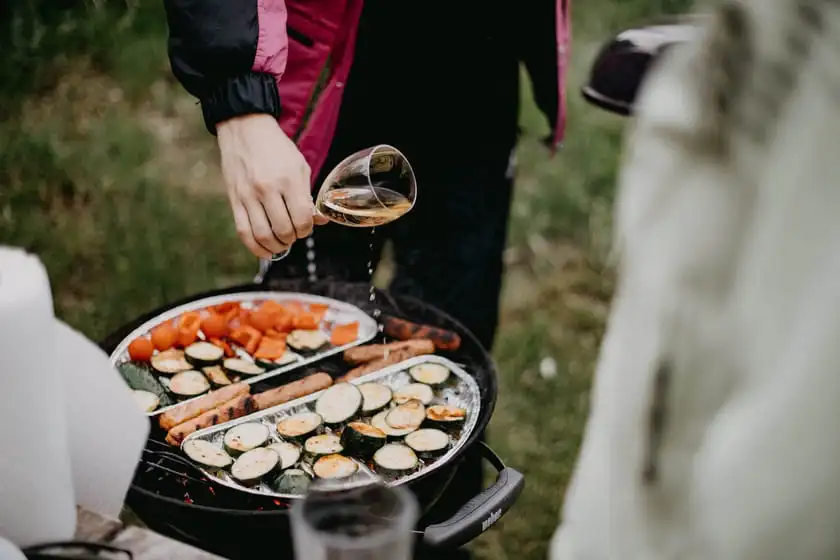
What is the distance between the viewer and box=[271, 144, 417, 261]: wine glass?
6.09 feet

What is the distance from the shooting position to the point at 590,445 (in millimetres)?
812

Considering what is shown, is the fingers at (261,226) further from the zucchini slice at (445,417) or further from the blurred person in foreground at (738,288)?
the blurred person in foreground at (738,288)

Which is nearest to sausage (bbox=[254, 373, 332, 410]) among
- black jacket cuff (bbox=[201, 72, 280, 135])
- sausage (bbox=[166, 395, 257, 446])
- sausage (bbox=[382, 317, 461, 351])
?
sausage (bbox=[166, 395, 257, 446])

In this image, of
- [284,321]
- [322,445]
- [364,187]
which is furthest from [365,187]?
[322,445]

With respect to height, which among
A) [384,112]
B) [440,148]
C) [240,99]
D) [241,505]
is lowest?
[241,505]

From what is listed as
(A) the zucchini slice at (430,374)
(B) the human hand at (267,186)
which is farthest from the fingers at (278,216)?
(A) the zucchini slice at (430,374)

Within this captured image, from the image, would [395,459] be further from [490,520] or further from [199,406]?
[199,406]

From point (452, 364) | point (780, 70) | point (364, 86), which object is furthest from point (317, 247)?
point (780, 70)

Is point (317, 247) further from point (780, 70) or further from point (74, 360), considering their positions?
point (780, 70)

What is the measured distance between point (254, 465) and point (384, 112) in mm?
1068

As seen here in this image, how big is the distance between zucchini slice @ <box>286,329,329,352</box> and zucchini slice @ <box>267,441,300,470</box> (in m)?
0.33

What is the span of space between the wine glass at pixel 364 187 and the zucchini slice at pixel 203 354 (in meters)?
0.46

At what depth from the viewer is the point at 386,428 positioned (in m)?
1.84

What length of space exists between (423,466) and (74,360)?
760 mm
